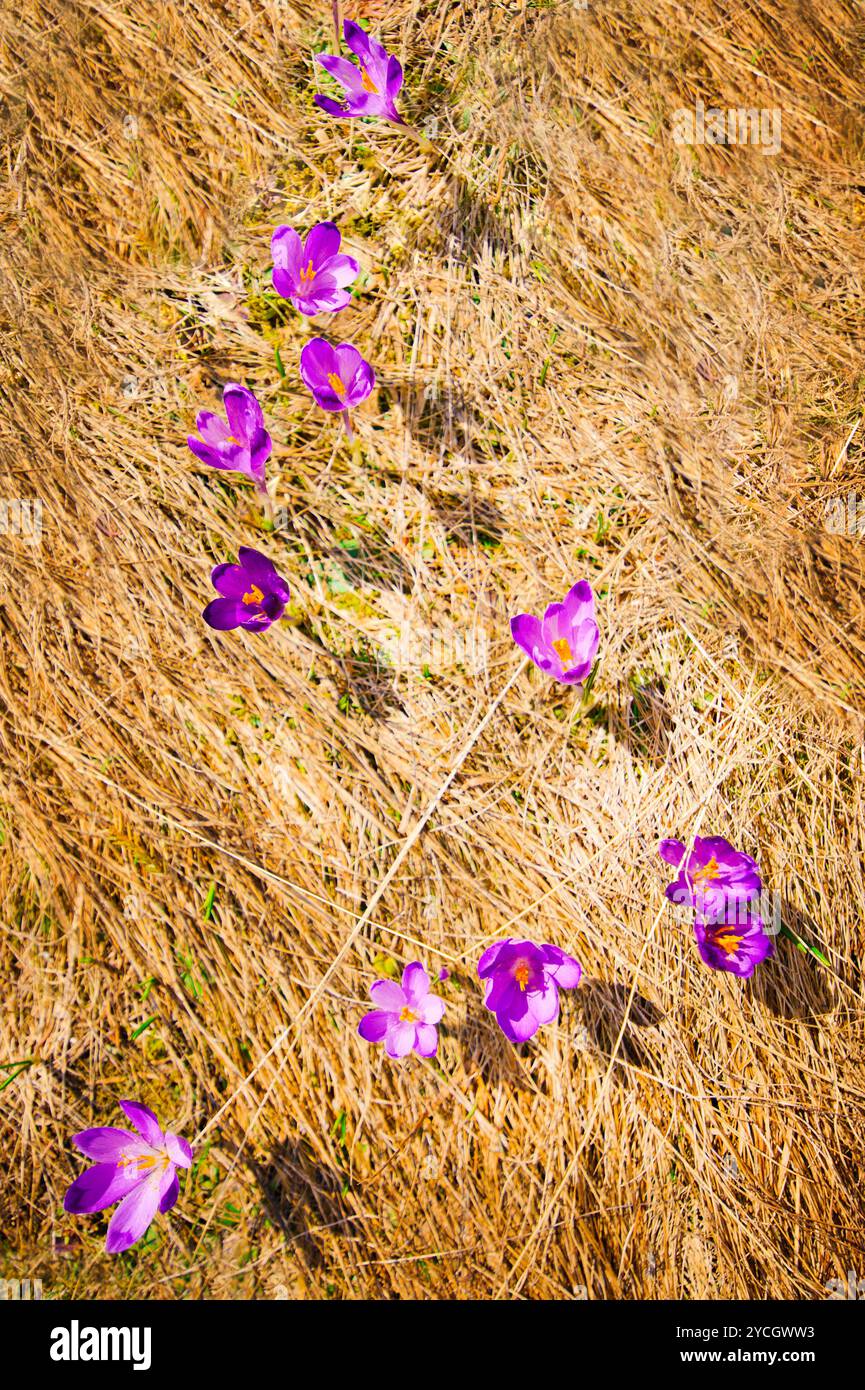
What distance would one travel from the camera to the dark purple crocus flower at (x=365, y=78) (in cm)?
192

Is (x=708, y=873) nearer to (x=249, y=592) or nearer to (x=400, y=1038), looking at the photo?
(x=400, y=1038)

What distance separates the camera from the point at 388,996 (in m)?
1.75

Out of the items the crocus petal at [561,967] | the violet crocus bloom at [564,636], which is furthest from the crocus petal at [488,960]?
the violet crocus bloom at [564,636]

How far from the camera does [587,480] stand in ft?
6.89

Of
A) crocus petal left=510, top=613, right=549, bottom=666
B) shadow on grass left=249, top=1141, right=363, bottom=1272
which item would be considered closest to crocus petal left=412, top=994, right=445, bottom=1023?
shadow on grass left=249, top=1141, right=363, bottom=1272

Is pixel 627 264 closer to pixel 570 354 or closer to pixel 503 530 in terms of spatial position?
pixel 570 354

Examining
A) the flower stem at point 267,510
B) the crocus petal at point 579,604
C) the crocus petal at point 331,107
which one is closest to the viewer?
the crocus petal at point 579,604

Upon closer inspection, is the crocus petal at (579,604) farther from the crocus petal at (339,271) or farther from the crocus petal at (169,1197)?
the crocus petal at (169,1197)

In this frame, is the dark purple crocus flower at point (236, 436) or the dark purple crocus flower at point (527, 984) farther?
the dark purple crocus flower at point (236, 436)

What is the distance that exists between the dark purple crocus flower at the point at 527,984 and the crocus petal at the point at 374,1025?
8.5 inches

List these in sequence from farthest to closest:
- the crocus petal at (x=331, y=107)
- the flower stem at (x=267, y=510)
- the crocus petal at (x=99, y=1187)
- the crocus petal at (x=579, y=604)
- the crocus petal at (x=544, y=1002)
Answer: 1. the flower stem at (x=267, y=510)
2. the crocus petal at (x=331, y=107)
3. the crocus petal at (x=579, y=604)
4. the crocus petal at (x=544, y=1002)
5. the crocus petal at (x=99, y=1187)

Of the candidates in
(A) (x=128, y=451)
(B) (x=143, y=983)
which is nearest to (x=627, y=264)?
(A) (x=128, y=451)

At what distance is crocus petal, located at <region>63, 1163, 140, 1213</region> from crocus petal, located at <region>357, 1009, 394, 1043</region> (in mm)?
527

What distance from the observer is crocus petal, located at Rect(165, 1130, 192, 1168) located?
1.70 metres
